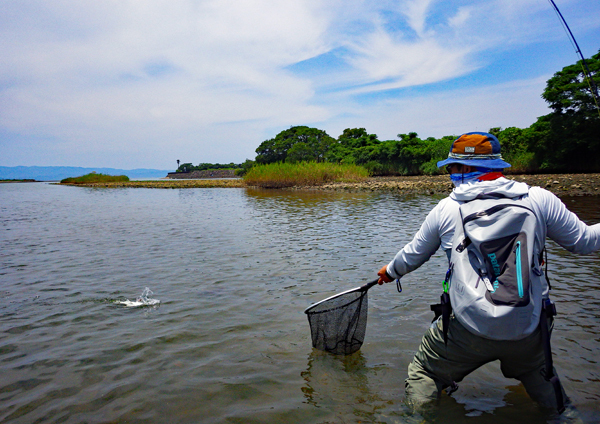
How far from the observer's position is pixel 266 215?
19688mm

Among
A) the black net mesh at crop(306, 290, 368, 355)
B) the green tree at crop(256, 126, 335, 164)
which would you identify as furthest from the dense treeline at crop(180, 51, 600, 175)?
the green tree at crop(256, 126, 335, 164)

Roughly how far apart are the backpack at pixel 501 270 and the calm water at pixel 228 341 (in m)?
1.39

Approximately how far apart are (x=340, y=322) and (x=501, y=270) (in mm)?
2383

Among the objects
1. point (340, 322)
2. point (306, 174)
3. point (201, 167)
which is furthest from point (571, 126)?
point (201, 167)

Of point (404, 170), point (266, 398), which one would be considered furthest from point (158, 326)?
point (404, 170)

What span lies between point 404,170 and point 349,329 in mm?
57557

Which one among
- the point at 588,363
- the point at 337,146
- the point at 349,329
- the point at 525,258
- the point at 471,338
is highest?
the point at 337,146

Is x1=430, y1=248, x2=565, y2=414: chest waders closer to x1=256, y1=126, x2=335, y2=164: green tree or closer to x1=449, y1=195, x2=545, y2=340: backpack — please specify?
x1=449, y1=195, x2=545, y2=340: backpack

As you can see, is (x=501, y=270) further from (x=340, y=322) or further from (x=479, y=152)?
(x=340, y=322)

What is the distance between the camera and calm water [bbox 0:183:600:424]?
3684 millimetres

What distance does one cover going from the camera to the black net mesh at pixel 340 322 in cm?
430

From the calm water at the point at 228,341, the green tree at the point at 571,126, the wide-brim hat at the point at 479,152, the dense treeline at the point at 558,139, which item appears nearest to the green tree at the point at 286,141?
the dense treeline at the point at 558,139

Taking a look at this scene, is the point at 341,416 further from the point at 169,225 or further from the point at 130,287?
the point at 169,225

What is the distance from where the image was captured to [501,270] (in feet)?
8.03
